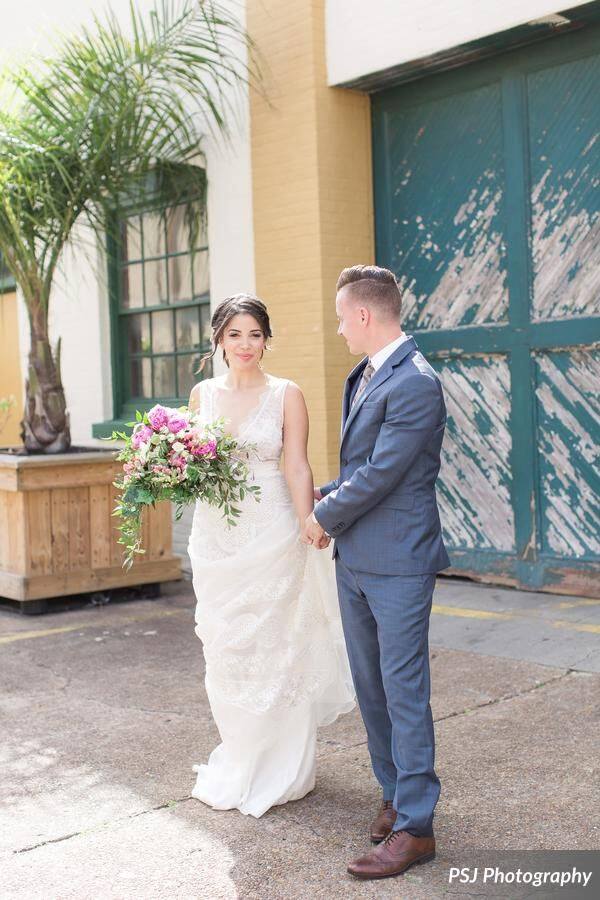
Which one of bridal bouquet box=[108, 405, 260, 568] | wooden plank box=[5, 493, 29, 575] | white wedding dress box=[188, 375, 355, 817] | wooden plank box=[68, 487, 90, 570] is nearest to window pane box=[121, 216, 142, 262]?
wooden plank box=[68, 487, 90, 570]

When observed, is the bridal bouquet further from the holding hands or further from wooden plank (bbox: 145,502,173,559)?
wooden plank (bbox: 145,502,173,559)

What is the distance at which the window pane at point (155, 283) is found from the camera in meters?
9.76

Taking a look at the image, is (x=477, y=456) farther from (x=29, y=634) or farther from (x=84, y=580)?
(x=29, y=634)

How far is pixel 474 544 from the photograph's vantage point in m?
7.56

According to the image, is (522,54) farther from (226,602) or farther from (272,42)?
(226,602)

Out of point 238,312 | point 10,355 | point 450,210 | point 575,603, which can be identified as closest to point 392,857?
point 238,312

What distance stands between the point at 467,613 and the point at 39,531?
2.90 m

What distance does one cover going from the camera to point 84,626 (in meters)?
6.91

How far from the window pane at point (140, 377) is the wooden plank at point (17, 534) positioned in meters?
2.85

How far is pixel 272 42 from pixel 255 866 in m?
6.44

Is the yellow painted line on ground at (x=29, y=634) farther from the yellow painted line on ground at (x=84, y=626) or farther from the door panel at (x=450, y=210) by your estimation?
the door panel at (x=450, y=210)

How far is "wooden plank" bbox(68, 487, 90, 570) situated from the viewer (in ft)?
24.1

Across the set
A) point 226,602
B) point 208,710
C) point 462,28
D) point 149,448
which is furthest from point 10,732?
point 462,28

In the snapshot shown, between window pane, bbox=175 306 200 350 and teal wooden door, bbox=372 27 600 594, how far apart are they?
2.18 m
